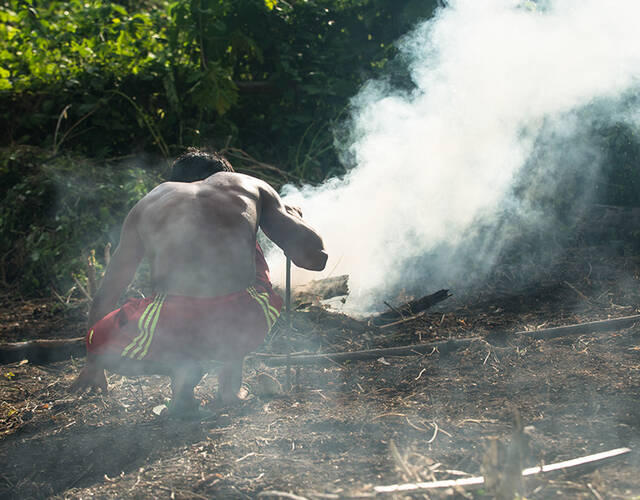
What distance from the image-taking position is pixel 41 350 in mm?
3850

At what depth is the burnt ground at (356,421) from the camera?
7.31ft

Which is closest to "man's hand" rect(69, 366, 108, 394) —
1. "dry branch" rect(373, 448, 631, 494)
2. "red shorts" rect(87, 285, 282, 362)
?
"red shorts" rect(87, 285, 282, 362)

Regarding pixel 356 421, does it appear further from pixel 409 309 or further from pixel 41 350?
pixel 41 350

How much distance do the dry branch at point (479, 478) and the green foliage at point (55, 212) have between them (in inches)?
167

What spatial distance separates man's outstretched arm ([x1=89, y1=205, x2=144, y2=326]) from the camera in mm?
3057

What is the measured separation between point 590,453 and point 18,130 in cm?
667

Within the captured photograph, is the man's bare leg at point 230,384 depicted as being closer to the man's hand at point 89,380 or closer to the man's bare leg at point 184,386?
the man's bare leg at point 184,386

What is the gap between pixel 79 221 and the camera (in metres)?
5.68

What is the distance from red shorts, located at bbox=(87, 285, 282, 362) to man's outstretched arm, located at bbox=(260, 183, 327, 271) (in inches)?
14.5

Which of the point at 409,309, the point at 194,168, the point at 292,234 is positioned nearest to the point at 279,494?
the point at 292,234

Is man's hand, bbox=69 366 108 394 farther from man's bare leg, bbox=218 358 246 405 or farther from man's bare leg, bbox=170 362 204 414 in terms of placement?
man's bare leg, bbox=218 358 246 405

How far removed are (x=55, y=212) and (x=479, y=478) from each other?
5132 mm

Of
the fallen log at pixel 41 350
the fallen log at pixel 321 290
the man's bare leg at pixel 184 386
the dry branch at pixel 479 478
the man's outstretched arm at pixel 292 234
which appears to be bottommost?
the fallen log at pixel 41 350

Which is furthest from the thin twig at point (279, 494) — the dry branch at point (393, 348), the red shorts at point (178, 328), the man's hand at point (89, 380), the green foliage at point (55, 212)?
the green foliage at point (55, 212)
